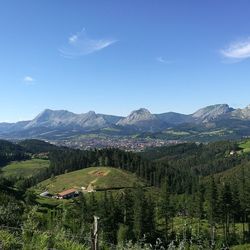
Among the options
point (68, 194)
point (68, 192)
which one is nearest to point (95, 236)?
point (68, 194)

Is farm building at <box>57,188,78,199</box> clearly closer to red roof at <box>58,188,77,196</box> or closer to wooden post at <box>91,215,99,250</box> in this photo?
red roof at <box>58,188,77,196</box>

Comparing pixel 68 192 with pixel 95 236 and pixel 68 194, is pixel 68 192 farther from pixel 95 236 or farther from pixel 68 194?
pixel 95 236

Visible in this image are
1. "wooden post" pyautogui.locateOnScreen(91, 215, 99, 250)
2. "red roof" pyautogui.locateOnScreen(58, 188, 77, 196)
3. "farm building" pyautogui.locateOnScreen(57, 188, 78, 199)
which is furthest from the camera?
"red roof" pyautogui.locateOnScreen(58, 188, 77, 196)

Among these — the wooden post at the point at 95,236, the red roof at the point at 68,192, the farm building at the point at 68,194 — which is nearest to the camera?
the wooden post at the point at 95,236

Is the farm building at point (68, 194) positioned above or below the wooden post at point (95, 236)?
below

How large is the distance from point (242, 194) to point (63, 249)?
97594 mm

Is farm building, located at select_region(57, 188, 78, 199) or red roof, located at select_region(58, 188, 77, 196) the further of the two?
red roof, located at select_region(58, 188, 77, 196)

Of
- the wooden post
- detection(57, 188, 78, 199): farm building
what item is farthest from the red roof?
the wooden post

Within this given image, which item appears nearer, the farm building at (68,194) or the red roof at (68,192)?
the farm building at (68,194)

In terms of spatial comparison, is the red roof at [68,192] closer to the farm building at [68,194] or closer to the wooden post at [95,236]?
the farm building at [68,194]

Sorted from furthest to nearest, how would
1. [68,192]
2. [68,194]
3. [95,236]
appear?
[68,192] → [68,194] → [95,236]

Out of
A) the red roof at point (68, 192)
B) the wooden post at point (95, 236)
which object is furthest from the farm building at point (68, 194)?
the wooden post at point (95, 236)

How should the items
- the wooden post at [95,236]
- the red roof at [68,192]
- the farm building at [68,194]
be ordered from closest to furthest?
the wooden post at [95,236], the farm building at [68,194], the red roof at [68,192]

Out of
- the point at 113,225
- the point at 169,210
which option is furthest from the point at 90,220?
the point at 169,210
